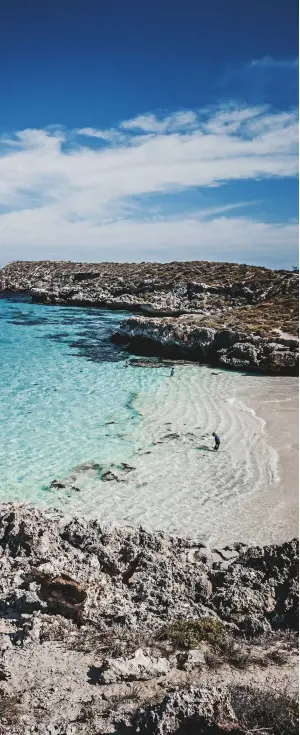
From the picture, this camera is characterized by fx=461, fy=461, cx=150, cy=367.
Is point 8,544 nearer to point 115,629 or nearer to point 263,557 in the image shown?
point 115,629

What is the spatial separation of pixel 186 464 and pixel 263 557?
724 centimetres

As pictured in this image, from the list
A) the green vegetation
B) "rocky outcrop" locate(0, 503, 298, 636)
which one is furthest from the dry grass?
"rocky outcrop" locate(0, 503, 298, 636)

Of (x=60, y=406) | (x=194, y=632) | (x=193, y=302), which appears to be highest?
(x=193, y=302)

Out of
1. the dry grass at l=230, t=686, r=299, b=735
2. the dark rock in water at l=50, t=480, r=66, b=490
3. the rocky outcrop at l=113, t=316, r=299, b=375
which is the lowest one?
the dark rock in water at l=50, t=480, r=66, b=490

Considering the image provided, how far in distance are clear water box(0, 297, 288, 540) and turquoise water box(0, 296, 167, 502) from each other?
0.18ft

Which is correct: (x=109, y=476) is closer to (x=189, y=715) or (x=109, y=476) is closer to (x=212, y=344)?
(x=189, y=715)

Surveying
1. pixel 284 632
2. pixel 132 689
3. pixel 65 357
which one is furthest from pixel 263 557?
pixel 65 357

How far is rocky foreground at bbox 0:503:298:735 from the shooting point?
16.1ft

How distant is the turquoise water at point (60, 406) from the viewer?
15.3 meters

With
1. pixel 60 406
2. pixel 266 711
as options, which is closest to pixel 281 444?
pixel 60 406

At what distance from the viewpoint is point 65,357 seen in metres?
34.5

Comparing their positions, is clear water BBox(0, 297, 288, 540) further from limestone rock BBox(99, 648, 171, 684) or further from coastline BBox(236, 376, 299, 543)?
limestone rock BBox(99, 648, 171, 684)

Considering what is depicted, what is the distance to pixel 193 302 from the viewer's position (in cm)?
5928

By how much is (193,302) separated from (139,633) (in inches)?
2135
